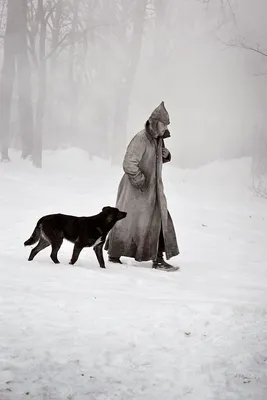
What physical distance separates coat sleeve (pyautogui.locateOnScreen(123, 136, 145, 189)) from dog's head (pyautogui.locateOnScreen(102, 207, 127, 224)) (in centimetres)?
50

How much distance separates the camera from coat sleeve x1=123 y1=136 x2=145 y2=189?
22.0 ft

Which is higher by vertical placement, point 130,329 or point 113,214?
point 113,214

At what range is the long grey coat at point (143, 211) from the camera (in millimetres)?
6914

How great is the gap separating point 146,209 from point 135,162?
71cm

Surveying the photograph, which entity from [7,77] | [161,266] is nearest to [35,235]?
[161,266]

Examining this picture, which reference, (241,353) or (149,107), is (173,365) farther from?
(149,107)

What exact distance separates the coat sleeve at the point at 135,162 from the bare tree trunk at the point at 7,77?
1390 cm

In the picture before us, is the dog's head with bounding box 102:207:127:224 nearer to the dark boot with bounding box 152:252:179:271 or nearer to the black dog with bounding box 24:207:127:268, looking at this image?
the black dog with bounding box 24:207:127:268

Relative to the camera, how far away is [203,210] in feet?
48.9

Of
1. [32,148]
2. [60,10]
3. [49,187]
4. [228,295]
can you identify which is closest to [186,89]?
[60,10]

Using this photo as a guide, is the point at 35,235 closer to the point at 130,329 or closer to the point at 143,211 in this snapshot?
the point at 143,211

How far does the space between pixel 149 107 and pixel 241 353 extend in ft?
120

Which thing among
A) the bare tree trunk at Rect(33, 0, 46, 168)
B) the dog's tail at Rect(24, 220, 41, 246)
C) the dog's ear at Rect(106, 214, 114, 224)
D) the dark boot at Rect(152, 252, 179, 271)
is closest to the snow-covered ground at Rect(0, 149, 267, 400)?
the dark boot at Rect(152, 252, 179, 271)

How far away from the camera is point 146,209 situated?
698cm
